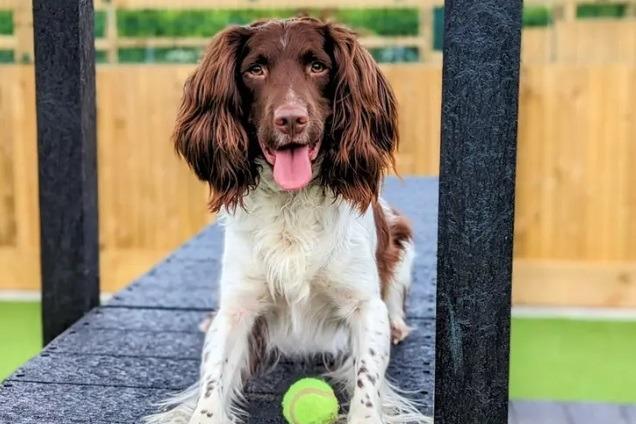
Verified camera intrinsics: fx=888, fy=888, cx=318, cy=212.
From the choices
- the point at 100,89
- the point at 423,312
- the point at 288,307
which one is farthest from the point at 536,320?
the point at 288,307

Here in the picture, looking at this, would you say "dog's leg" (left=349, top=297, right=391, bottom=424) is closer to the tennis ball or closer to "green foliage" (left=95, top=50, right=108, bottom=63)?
the tennis ball

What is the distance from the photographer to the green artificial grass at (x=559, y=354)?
4.37 metres

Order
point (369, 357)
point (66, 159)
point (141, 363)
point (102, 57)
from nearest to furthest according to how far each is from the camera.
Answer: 1. point (369, 357)
2. point (141, 363)
3. point (66, 159)
4. point (102, 57)

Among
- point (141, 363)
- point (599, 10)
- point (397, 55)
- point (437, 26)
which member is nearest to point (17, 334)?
point (141, 363)

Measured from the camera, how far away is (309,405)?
6.36ft

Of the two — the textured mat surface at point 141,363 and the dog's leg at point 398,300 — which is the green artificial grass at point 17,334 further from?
the dog's leg at point 398,300

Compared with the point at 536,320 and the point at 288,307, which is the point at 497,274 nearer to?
the point at 288,307

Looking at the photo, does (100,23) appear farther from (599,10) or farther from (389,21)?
(599,10)

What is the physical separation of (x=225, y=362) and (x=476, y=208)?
807mm

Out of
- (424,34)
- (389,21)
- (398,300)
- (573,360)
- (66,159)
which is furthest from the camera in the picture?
(389,21)

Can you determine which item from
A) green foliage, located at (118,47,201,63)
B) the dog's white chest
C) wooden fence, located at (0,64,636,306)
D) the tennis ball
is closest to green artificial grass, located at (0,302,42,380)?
wooden fence, located at (0,64,636,306)

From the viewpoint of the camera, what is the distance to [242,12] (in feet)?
22.5

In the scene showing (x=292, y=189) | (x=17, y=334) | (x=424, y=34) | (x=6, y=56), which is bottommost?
(x=17, y=334)

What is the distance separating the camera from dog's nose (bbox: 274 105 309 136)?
1.87 meters
